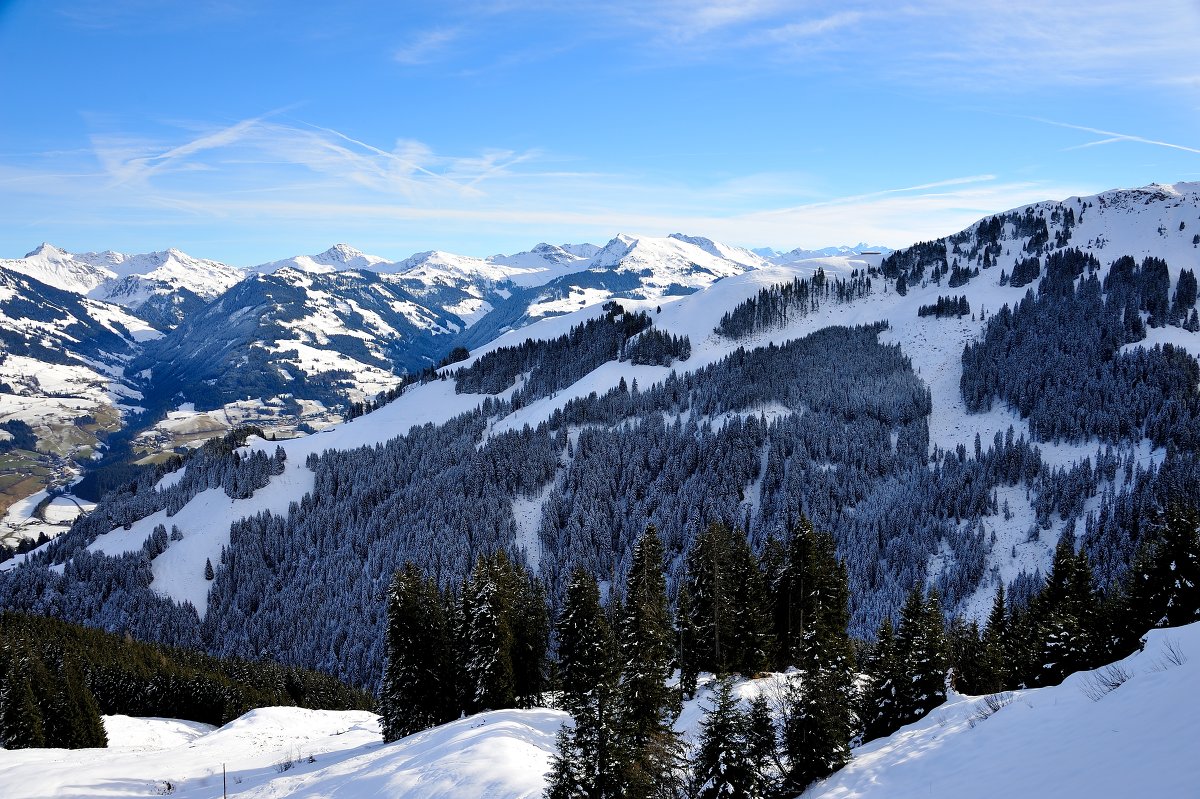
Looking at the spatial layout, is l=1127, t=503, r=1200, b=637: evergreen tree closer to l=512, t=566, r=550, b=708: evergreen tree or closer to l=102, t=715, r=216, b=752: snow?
l=512, t=566, r=550, b=708: evergreen tree

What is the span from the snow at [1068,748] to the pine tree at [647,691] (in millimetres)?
6862

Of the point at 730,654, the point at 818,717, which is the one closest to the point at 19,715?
the point at 730,654

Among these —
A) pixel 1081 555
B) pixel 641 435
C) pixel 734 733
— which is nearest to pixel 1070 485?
pixel 1081 555

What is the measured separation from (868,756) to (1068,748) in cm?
1268

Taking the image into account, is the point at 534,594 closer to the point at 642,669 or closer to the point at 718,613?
the point at 718,613

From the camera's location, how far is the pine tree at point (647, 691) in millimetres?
25798

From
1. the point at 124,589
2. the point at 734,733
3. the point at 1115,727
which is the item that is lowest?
the point at 124,589

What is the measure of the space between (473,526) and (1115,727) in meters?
143

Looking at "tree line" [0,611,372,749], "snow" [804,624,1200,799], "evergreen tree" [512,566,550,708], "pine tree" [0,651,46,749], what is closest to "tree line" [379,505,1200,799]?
"evergreen tree" [512,566,550,708]

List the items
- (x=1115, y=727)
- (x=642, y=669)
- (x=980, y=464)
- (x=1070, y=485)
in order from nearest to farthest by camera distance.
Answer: (x=1115, y=727), (x=642, y=669), (x=1070, y=485), (x=980, y=464)

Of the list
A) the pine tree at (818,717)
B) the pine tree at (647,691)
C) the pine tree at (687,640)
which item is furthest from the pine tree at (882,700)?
the pine tree at (687,640)

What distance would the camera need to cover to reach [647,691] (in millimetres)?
37094

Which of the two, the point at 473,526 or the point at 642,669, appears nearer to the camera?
the point at 642,669

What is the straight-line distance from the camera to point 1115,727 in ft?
57.9
